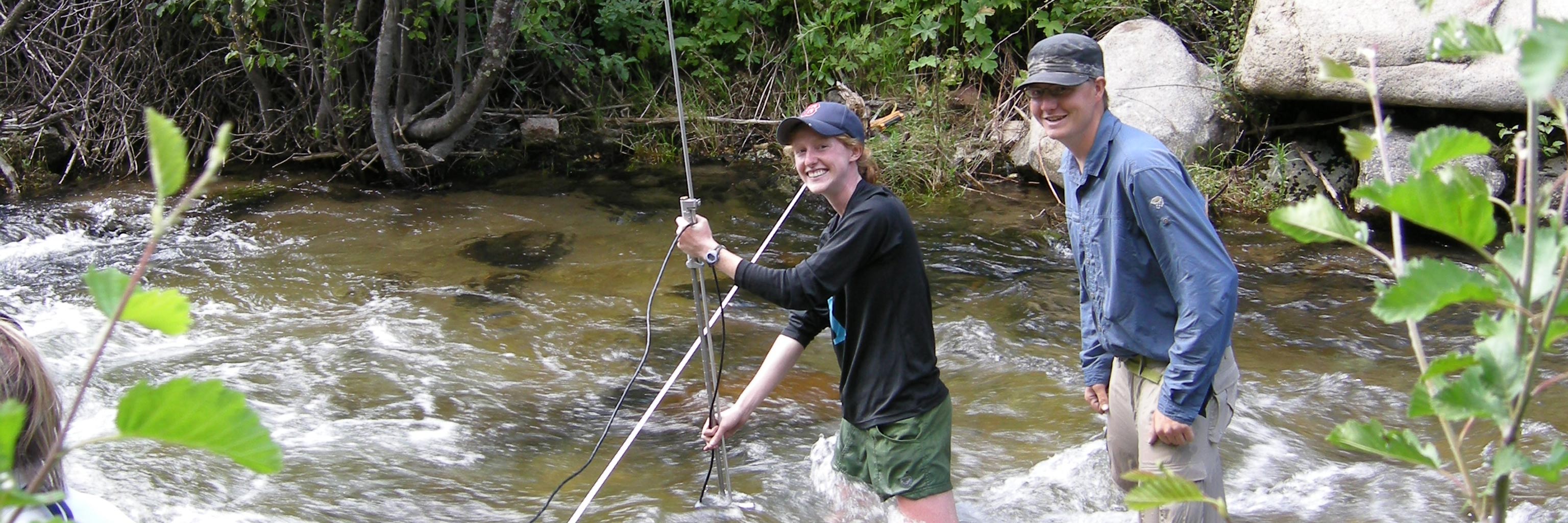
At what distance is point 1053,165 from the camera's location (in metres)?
8.02

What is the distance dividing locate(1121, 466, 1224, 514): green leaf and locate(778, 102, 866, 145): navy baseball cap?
1.94 meters

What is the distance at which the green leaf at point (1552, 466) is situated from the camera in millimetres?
822

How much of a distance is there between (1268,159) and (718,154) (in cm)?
420

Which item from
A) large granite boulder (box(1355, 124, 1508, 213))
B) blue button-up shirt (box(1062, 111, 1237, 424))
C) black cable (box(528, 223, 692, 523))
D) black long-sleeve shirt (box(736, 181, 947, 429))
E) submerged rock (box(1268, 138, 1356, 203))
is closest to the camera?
blue button-up shirt (box(1062, 111, 1237, 424))

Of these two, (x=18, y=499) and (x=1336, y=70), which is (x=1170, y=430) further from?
(x=18, y=499)

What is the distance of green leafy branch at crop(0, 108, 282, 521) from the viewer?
2.05ft

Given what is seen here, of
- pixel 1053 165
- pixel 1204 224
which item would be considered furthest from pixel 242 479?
pixel 1053 165

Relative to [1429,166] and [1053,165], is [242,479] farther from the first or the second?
[1053,165]

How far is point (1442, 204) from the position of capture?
80cm

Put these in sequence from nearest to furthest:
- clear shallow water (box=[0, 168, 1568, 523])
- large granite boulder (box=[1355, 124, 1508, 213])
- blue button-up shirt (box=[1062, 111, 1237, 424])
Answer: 1. blue button-up shirt (box=[1062, 111, 1237, 424])
2. clear shallow water (box=[0, 168, 1568, 523])
3. large granite boulder (box=[1355, 124, 1508, 213])

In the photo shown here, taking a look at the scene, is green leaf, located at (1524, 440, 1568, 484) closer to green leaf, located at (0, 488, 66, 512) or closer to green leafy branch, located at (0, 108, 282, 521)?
green leafy branch, located at (0, 108, 282, 521)

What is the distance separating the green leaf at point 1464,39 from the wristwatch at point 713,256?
84.9 inches

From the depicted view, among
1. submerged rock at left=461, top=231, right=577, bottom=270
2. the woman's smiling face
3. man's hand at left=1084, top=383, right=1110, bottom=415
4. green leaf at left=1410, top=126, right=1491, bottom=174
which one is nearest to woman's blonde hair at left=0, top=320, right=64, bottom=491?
green leaf at left=1410, top=126, right=1491, bottom=174

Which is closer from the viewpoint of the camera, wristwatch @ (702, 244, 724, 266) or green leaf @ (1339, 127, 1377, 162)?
green leaf @ (1339, 127, 1377, 162)
